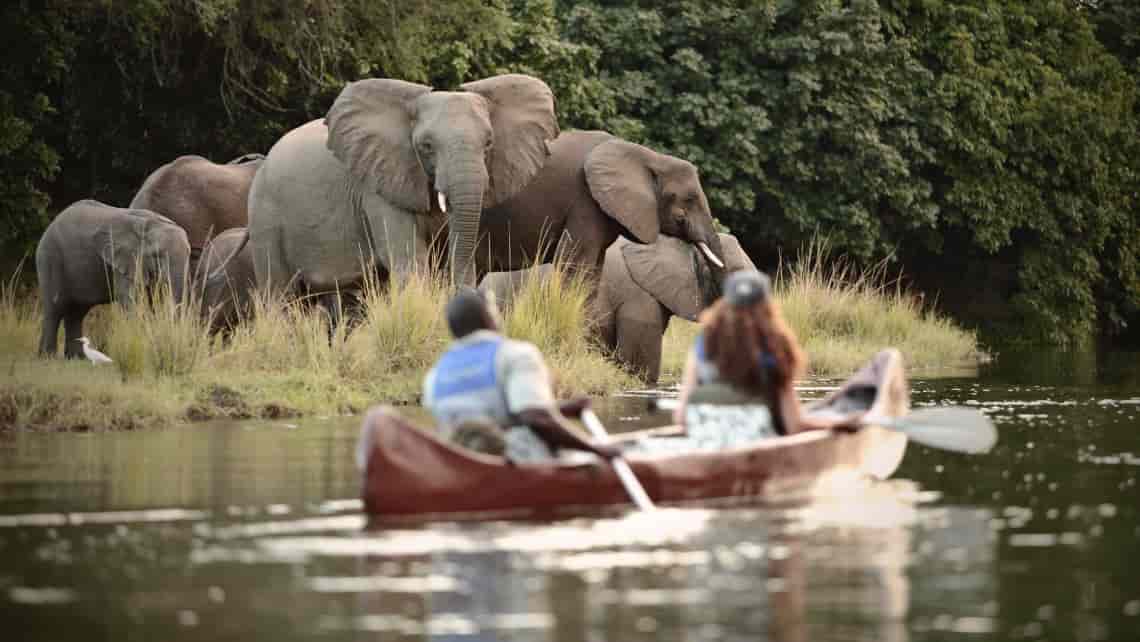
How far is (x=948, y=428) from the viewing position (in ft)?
45.6

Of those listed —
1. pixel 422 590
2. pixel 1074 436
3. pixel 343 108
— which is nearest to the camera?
pixel 422 590

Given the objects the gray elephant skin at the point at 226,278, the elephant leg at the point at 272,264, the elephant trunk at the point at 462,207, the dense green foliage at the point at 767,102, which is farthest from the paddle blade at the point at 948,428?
the dense green foliage at the point at 767,102

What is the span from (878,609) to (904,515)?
10.1 ft

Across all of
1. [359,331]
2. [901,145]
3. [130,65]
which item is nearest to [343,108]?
[359,331]

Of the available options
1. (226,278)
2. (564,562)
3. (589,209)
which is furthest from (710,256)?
(564,562)

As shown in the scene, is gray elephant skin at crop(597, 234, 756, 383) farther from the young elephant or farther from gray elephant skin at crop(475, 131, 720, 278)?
gray elephant skin at crop(475, 131, 720, 278)

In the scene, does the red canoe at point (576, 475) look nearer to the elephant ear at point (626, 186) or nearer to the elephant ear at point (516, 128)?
the elephant ear at point (516, 128)

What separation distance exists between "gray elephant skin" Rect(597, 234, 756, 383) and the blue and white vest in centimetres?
1278

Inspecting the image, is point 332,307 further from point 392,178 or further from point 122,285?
point 392,178

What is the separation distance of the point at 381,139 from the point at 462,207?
5.02 feet

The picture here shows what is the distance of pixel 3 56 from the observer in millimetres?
28156

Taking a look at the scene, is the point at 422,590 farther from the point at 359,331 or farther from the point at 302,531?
the point at 359,331

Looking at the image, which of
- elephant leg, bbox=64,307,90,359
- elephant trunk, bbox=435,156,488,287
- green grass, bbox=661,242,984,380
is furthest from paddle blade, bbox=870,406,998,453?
green grass, bbox=661,242,984,380

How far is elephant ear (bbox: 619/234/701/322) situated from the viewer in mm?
24766
